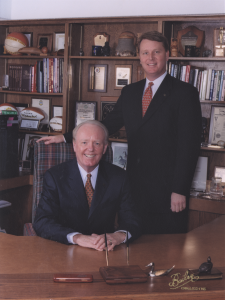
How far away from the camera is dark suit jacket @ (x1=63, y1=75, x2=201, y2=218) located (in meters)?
2.11

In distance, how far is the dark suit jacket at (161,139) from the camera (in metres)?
2.11

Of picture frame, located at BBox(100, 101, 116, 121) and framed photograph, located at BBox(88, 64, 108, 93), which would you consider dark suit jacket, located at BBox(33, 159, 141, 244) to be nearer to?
picture frame, located at BBox(100, 101, 116, 121)

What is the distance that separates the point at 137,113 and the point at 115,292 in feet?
4.56

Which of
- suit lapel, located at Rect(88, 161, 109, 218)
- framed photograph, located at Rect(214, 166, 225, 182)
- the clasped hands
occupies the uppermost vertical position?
suit lapel, located at Rect(88, 161, 109, 218)

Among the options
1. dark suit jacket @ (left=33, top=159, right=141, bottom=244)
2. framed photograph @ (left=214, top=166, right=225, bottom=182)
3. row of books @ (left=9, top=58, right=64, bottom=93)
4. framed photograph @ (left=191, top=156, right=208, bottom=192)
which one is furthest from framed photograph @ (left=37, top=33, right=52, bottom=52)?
dark suit jacket @ (left=33, top=159, right=141, bottom=244)

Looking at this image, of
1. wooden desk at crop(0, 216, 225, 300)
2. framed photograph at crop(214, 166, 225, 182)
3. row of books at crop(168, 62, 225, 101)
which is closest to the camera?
wooden desk at crop(0, 216, 225, 300)

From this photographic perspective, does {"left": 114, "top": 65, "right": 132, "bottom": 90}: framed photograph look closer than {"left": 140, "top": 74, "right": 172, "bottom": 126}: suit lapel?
No

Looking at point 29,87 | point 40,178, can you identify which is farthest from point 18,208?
point 40,178

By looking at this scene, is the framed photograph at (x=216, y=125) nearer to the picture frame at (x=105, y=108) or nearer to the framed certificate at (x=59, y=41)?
the picture frame at (x=105, y=108)

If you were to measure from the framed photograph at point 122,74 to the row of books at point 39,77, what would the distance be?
0.53 m

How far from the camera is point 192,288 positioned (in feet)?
3.82

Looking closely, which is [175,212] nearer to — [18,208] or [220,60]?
[220,60]

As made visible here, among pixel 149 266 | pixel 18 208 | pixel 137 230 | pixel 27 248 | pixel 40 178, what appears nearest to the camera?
pixel 149 266
